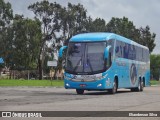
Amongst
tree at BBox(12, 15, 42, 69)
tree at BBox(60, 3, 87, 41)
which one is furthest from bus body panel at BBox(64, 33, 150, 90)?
tree at BBox(60, 3, 87, 41)

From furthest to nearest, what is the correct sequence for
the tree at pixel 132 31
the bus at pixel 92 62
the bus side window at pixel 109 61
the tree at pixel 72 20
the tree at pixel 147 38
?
the tree at pixel 147 38, the tree at pixel 132 31, the tree at pixel 72 20, the bus side window at pixel 109 61, the bus at pixel 92 62

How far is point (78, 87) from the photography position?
95.8 feet

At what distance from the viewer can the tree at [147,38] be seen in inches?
4301

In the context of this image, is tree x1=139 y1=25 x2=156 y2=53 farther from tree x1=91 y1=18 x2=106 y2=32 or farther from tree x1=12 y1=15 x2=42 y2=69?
tree x1=12 y1=15 x2=42 y2=69

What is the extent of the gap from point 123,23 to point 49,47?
71.5ft

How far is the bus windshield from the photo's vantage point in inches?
1139

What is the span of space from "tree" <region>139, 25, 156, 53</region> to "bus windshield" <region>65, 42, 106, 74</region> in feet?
263

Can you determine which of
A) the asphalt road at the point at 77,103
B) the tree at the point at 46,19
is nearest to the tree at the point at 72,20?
the tree at the point at 46,19

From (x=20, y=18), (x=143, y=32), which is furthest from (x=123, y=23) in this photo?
(x=20, y=18)

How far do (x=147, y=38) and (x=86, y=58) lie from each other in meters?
82.4

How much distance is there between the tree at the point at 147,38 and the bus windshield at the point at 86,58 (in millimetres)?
80164

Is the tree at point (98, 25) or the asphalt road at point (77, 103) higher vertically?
the tree at point (98, 25)

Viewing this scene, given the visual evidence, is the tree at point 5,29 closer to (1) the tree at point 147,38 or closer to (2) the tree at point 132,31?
(2) the tree at point 132,31

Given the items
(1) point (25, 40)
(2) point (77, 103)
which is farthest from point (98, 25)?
(2) point (77, 103)
